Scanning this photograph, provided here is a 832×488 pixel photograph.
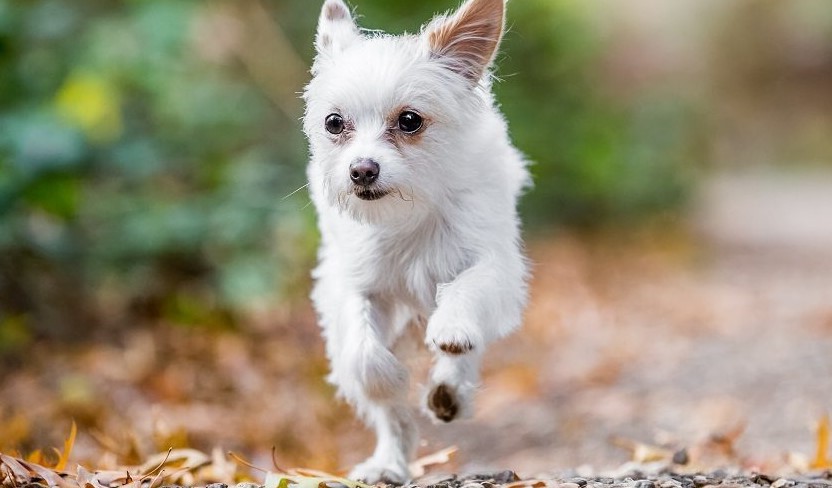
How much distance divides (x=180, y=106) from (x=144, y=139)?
0.58 metres

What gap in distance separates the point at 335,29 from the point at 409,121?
1.98ft

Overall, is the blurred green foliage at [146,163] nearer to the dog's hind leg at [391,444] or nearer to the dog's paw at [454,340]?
the dog's hind leg at [391,444]

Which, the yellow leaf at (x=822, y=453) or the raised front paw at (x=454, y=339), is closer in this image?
the raised front paw at (x=454, y=339)

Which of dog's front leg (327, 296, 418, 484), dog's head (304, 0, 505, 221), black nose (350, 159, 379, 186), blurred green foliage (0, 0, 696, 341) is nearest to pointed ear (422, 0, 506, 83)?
dog's head (304, 0, 505, 221)

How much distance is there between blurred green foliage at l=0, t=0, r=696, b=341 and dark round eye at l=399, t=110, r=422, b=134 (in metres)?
3.62

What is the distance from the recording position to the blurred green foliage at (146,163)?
24.3ft

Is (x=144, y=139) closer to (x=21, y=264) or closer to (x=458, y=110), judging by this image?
(x=21, y=264)

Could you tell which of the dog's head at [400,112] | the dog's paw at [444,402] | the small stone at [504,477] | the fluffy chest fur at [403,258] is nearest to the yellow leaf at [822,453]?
the small stone at [504,477]

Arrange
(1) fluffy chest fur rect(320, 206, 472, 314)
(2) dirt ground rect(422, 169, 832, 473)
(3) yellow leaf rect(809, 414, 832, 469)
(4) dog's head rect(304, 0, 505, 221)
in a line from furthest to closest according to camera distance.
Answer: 1. (2) dirt ground rect(422, 169, 832, 473)
2. (3) yellow leaf rect(809, 414, 832, 469)
3. (1) fluffy chest fur rect(320, 206, 472, 314)
4. (4) dog's head rect(304, 0, 505, 221)

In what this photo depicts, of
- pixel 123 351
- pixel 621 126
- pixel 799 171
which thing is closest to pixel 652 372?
pixel 123 351

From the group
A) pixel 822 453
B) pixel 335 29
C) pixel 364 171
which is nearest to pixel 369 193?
pixel 364 171

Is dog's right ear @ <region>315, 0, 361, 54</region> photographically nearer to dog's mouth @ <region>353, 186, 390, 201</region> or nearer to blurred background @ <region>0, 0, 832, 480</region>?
dog's mouth @ <region>353, 186, 390, 201</region>

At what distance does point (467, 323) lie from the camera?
11.4 ft

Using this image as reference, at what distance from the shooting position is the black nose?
3.49 meters
